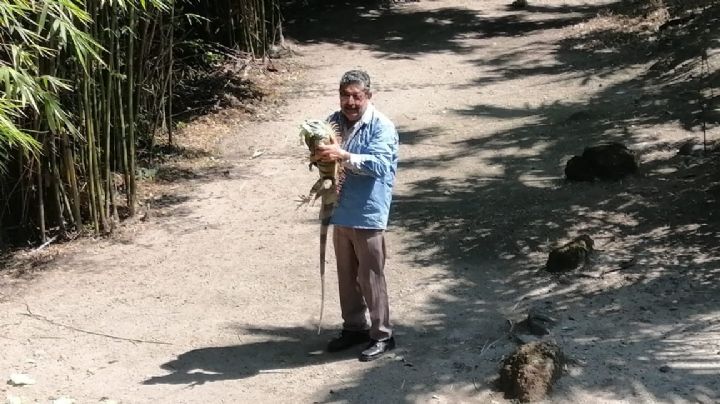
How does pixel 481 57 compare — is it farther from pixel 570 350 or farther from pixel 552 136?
pixel 570 350

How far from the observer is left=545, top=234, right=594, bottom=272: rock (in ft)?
17.5

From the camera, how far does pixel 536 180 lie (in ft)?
23.5

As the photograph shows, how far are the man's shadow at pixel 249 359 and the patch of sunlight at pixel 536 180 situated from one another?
280 cm

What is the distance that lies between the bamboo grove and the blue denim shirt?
69.8 inches

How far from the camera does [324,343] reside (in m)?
4.68

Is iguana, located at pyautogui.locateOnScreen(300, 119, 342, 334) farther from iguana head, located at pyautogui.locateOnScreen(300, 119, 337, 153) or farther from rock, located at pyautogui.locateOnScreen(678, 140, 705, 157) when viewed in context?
rock, located at pyautogui.locateOnScreen(678, 140, 705, 157)

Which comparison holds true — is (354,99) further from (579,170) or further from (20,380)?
(579,170)

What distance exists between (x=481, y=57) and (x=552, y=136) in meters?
3.80

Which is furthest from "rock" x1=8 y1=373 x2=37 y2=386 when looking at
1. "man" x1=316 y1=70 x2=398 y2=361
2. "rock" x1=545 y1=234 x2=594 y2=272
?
"rock" x1=545 y1=234 x2=594 y2=272

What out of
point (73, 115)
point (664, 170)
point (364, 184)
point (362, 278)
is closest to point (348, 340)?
point (362, 278)

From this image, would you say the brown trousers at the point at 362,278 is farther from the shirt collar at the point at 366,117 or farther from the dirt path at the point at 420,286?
the shirt collar at the point at 366,117

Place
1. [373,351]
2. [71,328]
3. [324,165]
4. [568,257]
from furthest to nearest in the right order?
[568,257]
[71,328]
[373,351]
[324,165]

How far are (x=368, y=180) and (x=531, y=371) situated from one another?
3.53 feet

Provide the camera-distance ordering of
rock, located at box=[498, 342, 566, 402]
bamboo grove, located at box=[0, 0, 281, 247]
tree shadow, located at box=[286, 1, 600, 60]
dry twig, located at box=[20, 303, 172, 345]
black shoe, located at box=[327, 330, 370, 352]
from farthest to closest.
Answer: tree shadow, located at box=[286, 1, 600, 60]
bamboo grove, located at box=[0, 0, 281, 247]
dry twig, located at box=[20, 303, 172, 345]
black shoe, located at box=[327, 330, 370, 352]
rock, located at box=[498, 342, 566, 402]
